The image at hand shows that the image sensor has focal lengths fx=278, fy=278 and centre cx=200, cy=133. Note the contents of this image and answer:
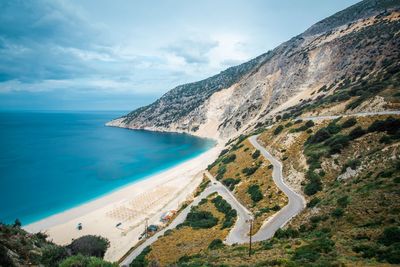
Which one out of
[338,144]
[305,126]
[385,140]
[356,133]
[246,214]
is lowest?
[246,214]

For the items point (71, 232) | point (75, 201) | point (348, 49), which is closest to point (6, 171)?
point (75, 201)

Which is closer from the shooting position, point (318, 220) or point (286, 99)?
point (318, 220)

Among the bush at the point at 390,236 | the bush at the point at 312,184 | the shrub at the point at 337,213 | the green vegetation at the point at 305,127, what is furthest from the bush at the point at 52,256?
the green vegetation at the point at 305,127

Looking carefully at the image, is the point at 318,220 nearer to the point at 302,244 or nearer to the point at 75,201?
the point at 302,244

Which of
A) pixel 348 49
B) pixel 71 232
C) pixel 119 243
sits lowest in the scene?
pixel 119 243

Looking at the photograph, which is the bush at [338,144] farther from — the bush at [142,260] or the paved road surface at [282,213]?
the bush at [142,260]

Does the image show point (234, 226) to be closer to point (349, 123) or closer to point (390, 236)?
point (390, 236)

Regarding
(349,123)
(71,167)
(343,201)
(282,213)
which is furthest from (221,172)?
(71,167)

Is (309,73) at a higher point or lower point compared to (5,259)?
higher
